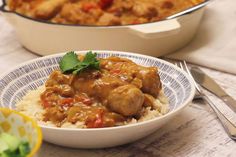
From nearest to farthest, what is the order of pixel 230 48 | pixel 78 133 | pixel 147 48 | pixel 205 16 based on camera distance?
1. pixel 78 133
2. pixel 147 48
3. pixel 230 48
4. pixel 205 16

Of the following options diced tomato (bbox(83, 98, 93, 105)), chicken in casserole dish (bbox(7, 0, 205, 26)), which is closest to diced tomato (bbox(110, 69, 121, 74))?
diced tomato (bbox(83, 98, 93, 105))

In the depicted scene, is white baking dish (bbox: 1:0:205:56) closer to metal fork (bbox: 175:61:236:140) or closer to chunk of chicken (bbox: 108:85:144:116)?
metal fork (bbox: 175:61:236:140)

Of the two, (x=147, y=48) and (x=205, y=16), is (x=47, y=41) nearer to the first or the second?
(x=147, y=48)

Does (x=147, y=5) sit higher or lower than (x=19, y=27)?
higher

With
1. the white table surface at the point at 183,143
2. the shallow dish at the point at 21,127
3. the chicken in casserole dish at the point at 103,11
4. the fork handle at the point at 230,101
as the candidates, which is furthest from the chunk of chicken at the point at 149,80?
the chicken in casserole dish at the point at 103,11

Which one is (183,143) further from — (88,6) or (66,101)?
(88,6)

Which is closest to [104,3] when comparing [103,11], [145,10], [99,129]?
[103,11]

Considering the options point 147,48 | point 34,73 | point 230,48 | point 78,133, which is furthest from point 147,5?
point 78,133
